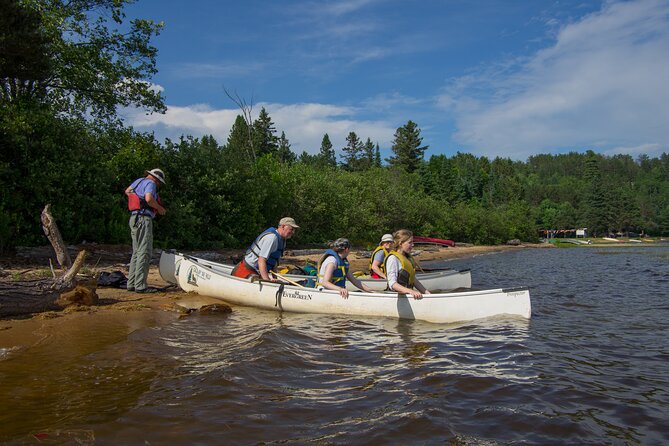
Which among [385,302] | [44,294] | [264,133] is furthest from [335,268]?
[264,133]

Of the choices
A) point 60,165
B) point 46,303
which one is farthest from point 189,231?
point 46,303

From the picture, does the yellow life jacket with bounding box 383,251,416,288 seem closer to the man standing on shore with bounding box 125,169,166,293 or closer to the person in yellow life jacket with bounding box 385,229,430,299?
the person in yellow life jacket with bounding box 385,229,430,299

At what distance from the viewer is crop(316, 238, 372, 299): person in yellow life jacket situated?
27.5 ft

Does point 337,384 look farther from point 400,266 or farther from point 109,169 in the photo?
point 109,169

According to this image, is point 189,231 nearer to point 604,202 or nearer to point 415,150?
point 415,150

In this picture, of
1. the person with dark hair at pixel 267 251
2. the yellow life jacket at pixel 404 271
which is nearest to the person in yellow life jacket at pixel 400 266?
the yellow life jacket at pixel 404 271

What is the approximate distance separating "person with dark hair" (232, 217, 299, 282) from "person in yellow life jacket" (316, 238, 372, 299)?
840 millimetres

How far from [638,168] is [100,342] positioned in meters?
217

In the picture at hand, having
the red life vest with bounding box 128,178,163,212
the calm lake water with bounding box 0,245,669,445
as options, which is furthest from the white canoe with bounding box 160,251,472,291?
the calm lake water with bounding box 0,245,669,445

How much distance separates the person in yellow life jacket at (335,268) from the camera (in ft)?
27.5

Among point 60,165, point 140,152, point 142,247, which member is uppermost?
point 140,152

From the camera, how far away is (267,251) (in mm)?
8750

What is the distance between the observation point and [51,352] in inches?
213

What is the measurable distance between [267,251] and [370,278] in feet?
10.4
